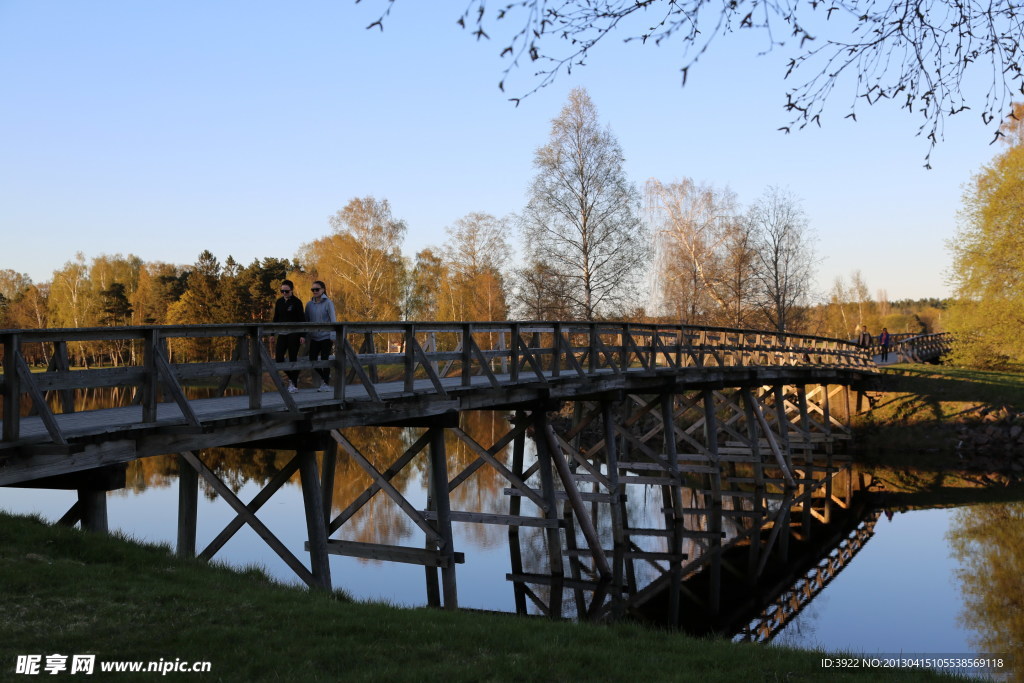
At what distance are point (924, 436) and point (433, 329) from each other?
2391 cm

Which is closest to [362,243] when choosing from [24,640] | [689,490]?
[689,490]

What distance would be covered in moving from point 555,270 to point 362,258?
2091 cm

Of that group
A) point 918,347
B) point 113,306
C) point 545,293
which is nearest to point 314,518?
point 545,293

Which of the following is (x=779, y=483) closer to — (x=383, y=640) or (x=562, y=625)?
(x=562, y=625)

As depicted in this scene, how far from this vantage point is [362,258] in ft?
162

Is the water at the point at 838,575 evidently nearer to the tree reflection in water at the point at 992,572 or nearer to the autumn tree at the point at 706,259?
the tree reflection in water at the point at 992,572

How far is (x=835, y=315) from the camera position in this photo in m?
87.8

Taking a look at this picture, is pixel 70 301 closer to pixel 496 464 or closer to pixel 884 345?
pixel 884 345

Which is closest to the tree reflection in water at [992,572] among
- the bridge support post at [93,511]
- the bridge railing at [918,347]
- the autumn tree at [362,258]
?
the bridge support post at [93,511]

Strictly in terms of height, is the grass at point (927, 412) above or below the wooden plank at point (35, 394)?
below

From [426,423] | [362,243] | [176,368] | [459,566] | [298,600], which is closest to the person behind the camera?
[298,600]

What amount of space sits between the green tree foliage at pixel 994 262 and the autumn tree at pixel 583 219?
13.5 m

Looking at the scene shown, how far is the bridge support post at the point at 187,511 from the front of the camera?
10.4 m

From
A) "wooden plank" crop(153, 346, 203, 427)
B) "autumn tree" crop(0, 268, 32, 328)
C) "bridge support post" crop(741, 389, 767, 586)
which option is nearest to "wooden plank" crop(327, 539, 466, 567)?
"wooden plank" crop(153, 346, 203, 427)
